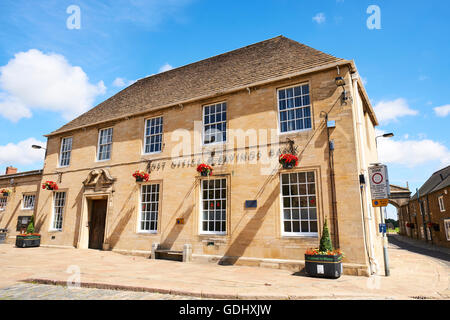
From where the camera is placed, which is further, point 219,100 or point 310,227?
point 219,100

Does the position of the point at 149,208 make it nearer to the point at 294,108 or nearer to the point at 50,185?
the point at 50,185

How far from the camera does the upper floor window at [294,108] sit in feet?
36.2

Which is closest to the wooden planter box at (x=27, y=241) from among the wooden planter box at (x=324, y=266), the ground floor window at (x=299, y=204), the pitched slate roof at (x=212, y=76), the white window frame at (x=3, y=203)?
the pitched slate roof at (x=212, y=76)

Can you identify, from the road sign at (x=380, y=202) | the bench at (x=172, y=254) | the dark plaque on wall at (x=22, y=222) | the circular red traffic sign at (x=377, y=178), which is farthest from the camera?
the dark plaque on wall at (x=22, y=222)

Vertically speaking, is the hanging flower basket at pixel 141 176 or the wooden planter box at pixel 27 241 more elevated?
the hanging flower basket at pixel 141 176

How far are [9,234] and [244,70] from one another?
20.1m

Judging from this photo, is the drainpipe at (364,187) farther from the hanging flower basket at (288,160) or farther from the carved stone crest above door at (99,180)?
the carved stone crest above door at (99,180)

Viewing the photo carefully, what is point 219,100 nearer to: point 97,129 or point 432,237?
point 97,129

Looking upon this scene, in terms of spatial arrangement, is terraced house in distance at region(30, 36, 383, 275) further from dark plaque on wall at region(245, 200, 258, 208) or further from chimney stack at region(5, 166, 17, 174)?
chimney stack at region(5, 166, 17, 174)

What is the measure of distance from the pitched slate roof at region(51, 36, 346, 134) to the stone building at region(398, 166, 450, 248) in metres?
19.6

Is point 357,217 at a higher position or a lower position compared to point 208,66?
lower

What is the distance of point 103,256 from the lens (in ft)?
42.5

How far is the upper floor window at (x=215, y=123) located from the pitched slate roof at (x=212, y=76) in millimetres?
750
